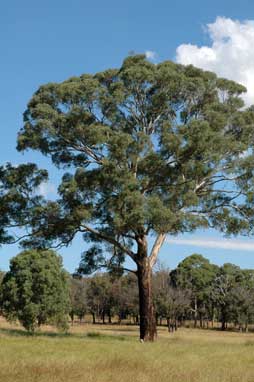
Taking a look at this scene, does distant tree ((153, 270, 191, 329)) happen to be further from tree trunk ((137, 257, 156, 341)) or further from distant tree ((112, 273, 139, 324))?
tree trunk ((137, 257, 156, 341))

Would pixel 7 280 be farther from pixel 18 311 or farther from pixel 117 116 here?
pixel 117 116

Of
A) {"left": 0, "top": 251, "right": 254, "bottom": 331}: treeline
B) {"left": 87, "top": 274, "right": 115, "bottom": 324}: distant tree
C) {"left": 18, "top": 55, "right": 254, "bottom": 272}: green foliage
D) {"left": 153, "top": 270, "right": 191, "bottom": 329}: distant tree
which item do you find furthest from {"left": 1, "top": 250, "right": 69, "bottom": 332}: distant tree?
{"left": 87, "top": 274, "right": 115, "bottom": 324}: distant tree

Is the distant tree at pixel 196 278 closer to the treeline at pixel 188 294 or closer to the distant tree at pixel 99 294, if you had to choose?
the treeline at pixel 188 294

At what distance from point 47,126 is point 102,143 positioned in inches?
108

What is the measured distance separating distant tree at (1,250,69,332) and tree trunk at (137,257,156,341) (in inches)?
872

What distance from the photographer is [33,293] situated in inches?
1917

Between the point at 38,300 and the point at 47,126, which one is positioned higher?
the point at 47,126

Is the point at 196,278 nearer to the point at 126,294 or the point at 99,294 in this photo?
the point at 126,294

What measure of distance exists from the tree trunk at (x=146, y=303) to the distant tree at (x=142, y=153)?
0.05 metres

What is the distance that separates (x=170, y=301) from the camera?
75.2 meters

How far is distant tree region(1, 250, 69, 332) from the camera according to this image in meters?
48.4

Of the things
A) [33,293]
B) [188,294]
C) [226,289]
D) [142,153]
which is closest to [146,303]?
[142,153]

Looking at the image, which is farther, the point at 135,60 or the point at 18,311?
the point at 18,311

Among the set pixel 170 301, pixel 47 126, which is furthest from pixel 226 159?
pixel 170 301
